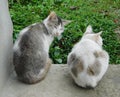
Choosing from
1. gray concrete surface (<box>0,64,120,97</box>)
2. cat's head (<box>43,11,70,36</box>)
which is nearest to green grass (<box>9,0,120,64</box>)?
cat's head (<box>43,11,70,36</box>)

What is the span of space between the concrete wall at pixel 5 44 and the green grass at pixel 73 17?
0.97 metres

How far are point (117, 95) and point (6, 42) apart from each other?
1346mm

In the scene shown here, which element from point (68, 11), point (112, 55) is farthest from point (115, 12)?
point (112, 55)

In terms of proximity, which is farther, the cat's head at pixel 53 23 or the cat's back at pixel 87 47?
the cat's head at pixel 53 23

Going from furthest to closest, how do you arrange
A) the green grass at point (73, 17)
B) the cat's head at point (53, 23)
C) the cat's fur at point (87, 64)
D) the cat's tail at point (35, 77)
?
the green grass at point (73, 17)
the cat's head at point (53, 23)
the cat's tail at point (35, 77)
the cat's fur at point (87, 64)

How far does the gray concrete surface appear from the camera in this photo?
150 inches

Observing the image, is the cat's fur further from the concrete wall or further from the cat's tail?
the concrete wall

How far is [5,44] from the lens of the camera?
13.0ft

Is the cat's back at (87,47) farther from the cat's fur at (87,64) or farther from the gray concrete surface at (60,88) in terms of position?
the gray concrete surface at (60,88)

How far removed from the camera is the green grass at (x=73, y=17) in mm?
5155

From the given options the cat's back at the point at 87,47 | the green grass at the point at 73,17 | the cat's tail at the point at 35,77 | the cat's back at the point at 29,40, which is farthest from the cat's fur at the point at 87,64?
the green grass at the point at 73,17

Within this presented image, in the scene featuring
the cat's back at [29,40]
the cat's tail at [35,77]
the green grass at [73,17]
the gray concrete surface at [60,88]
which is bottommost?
the green grass at [73,17]

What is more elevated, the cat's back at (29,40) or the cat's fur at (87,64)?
the cat's back at (29,40)

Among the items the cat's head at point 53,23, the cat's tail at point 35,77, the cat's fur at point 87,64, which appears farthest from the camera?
the cat's head at point 53,23
